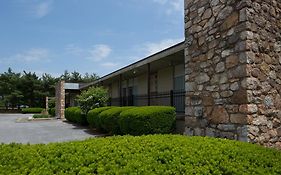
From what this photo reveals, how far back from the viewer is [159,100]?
631 inches

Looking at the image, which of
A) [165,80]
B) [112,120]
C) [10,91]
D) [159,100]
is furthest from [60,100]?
[10,91]

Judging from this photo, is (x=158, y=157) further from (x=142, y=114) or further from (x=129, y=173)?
(x=142, y=114)

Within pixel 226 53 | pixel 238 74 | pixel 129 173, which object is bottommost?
pixel 129 173

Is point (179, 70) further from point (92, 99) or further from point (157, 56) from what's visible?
point (92, 99)

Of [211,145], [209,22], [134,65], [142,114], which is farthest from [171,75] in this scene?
[211,145]

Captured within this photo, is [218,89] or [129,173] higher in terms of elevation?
[218,89]

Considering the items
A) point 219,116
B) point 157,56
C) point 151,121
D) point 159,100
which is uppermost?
point 157,56

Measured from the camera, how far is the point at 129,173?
2.90 m

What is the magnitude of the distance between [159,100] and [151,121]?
6616 mm

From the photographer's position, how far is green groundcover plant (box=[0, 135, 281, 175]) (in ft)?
9.95

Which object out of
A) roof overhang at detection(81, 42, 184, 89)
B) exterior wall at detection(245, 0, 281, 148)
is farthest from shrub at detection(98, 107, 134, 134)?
exterior wall at detection(245, 0, 281, 148)

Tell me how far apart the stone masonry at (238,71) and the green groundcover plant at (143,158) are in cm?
187

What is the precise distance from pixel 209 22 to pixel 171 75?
8603 mm

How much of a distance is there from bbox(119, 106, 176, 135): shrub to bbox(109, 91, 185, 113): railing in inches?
90.8
